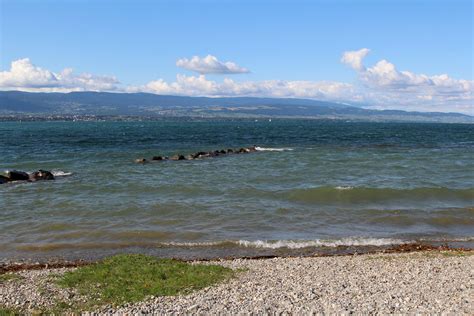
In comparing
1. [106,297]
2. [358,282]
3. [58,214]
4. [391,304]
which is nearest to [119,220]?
[58,214]

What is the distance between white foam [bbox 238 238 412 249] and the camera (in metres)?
22.0

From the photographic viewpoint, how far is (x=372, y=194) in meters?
33.8

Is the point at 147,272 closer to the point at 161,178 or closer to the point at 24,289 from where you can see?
the point at 24,289

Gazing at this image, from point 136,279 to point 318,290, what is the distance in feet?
18.9

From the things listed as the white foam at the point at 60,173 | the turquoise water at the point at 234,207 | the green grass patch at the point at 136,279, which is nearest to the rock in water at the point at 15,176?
the turquoise water at the point at 234,207

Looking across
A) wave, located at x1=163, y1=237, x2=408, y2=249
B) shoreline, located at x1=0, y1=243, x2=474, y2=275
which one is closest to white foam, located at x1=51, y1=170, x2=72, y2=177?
shoreline, located at x1=0, y1=243, x2=474, y2=275

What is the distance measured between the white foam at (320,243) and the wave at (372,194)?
9156 millimetres

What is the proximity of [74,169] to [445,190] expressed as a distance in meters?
34.1

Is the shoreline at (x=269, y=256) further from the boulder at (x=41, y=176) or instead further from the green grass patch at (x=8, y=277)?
the boulder at (x=41, y=176)

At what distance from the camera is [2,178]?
40.5m

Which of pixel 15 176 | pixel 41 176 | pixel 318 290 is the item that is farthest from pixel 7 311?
pixel 15 176

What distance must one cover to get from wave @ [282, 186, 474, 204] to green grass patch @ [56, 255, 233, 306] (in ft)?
53.1

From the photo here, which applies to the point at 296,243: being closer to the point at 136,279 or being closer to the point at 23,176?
the point at 136,279

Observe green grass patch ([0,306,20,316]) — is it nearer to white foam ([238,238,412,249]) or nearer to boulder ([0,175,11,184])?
white foam ([238,238,412,249])
